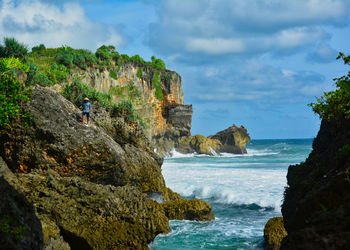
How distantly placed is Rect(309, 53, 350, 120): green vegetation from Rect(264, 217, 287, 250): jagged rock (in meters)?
3.72

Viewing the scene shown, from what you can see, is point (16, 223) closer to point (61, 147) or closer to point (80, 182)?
point (80, 182)

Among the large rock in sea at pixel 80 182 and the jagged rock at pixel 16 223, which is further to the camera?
the large rock in sea at pixel 80 182

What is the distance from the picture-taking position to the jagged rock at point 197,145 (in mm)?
60250

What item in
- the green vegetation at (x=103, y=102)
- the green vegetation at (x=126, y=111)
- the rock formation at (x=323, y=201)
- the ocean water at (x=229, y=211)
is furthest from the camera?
the green vegetation at (x=126, y=111)

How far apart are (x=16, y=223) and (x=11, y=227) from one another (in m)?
0.14

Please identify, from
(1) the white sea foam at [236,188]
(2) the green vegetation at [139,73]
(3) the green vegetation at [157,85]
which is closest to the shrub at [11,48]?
(1) the white sea foam at [236,188]

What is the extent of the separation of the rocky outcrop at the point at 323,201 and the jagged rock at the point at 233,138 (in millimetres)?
55806

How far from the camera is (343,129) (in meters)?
6.30

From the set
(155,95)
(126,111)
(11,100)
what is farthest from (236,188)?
(155,95)

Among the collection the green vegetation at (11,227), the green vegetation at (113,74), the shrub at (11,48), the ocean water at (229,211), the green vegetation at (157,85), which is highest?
the green vegetation at (157,85)

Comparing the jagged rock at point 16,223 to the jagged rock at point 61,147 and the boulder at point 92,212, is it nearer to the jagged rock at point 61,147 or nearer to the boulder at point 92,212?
the boulder at point 92,212

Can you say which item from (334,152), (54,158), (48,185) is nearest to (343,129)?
(334,152)

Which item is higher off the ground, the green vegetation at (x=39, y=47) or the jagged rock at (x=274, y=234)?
the green vegetation at (x=39, y=47)

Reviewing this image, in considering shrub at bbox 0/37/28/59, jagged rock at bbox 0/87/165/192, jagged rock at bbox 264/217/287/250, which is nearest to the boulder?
jagged rock at bbox 0/87/165/192
